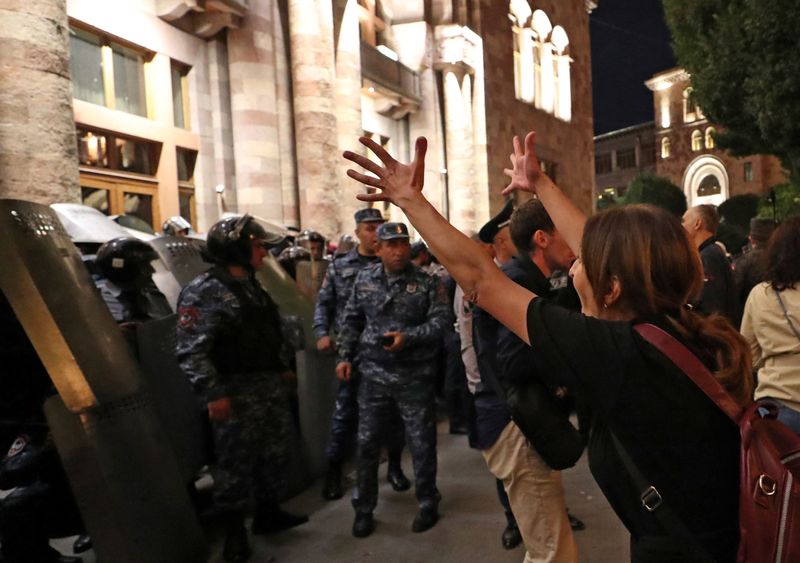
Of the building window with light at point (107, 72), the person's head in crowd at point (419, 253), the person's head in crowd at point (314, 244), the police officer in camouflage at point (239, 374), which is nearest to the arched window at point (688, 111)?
the building window with light at point (107, 72)

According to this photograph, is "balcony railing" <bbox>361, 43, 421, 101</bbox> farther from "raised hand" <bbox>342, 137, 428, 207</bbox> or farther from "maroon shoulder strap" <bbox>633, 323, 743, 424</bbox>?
"maroon shoulder strap" <bbox>633, 323, 743, 424</bbox>

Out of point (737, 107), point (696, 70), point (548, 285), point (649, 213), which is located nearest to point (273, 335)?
point (548, 285)

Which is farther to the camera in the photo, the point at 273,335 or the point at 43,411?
the point at 273,335

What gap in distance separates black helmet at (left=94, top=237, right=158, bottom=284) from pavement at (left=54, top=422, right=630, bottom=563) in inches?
66.3

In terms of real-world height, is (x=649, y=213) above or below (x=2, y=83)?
below

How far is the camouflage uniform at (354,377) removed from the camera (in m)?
4.65

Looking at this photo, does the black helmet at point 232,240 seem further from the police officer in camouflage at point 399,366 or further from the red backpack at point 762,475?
the red backpack at point 762,475

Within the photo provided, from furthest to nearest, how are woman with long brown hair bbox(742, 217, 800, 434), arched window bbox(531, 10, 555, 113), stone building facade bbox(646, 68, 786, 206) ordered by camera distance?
stone building facade bbox(646, 68, 786, 206)
arched window bbox(531, 10, 555, 113)
woman with long brown hair bbox(742, 217, 800, 434)

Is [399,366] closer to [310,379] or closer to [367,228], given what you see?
[310,379]

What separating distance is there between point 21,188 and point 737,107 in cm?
1606

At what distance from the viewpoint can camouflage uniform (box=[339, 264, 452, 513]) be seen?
154 inches

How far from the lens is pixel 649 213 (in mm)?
1396

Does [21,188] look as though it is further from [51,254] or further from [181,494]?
[181,494]

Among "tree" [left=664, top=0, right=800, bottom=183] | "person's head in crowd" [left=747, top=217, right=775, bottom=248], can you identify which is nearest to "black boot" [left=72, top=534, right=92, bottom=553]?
"person's head in crowd" [left=747, top=217, right=775, bottom=248]
